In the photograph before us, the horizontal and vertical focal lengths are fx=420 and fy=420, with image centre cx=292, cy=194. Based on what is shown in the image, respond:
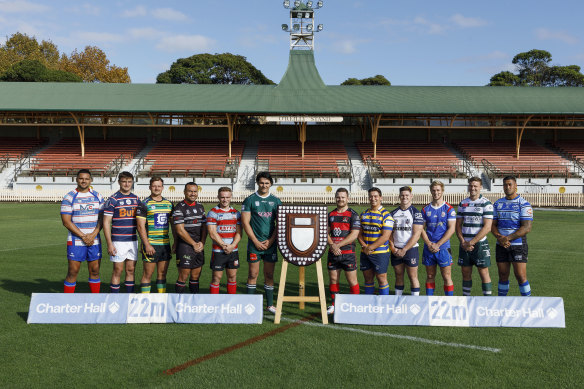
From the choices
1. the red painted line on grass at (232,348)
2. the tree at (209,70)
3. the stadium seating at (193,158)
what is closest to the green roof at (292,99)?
the stadium seating at (193,158)

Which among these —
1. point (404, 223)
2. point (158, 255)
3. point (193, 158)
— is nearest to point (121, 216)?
point (158, 255)

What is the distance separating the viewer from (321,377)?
444 centimetres

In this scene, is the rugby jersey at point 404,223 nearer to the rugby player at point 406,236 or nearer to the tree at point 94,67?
the rugby player at point 406,236

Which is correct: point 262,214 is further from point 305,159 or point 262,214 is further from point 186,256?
point 305,159

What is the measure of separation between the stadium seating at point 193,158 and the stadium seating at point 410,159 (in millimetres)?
11428

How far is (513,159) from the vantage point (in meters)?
36.0

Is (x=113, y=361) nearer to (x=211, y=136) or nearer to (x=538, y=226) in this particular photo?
(x=538, y=226)

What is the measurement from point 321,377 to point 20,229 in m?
15.3

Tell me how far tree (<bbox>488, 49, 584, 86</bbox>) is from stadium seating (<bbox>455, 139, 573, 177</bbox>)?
3739 cm

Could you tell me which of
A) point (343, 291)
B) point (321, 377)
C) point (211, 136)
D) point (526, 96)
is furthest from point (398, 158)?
point (321, 377)

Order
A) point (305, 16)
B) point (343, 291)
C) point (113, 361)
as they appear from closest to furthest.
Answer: point (113, 361), point (343, 291), point (305, 16)

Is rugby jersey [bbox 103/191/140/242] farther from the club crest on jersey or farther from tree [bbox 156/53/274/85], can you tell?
tree [bbox 156/53/274/85]

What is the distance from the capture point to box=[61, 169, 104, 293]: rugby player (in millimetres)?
6570

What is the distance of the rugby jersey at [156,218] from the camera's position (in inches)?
262
